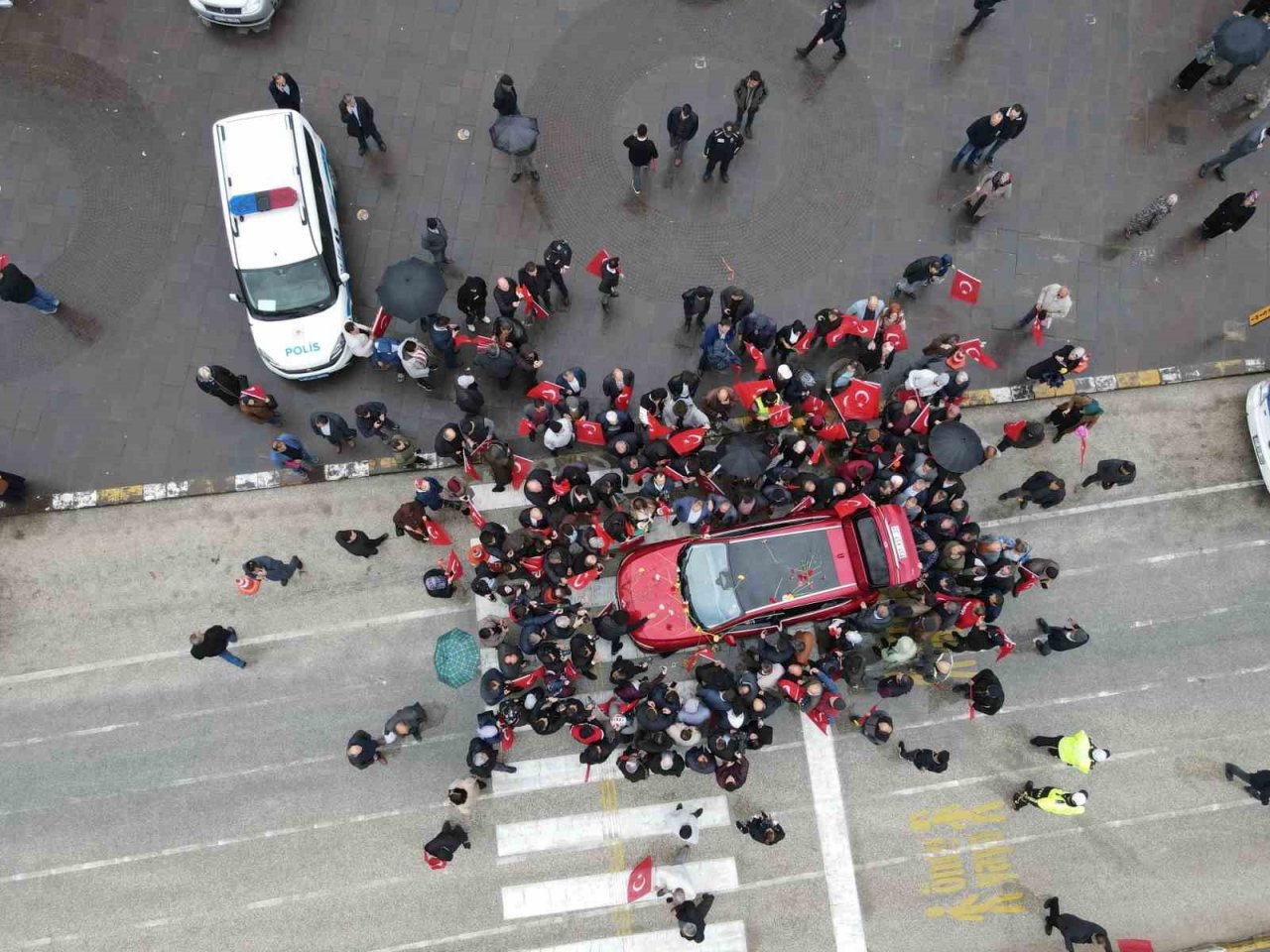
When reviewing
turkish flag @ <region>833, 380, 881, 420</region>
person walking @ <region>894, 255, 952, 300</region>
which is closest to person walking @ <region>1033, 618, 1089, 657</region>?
turkish flag @ <region>833, 380, 881, 420</region>

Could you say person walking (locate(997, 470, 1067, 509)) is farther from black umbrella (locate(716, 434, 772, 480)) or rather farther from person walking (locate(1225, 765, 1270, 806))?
person walking (locate(1225, 765, 1270, 806))

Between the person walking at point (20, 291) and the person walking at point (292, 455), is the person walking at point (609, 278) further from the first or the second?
the person walking at point (20, 291)

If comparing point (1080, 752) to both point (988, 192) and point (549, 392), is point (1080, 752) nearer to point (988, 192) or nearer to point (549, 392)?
point (988, 192)

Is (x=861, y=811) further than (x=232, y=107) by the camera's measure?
No

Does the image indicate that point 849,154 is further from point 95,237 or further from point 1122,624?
point 95,237

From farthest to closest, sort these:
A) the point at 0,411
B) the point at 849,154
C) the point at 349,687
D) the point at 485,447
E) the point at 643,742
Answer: the point at 849,154
the point at 0,411
the point at 349,687
the point at 485,447
the point at 643,742

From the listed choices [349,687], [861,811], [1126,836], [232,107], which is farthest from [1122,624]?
[232,107]

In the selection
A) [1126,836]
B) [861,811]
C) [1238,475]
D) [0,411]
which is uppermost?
[0,411]
